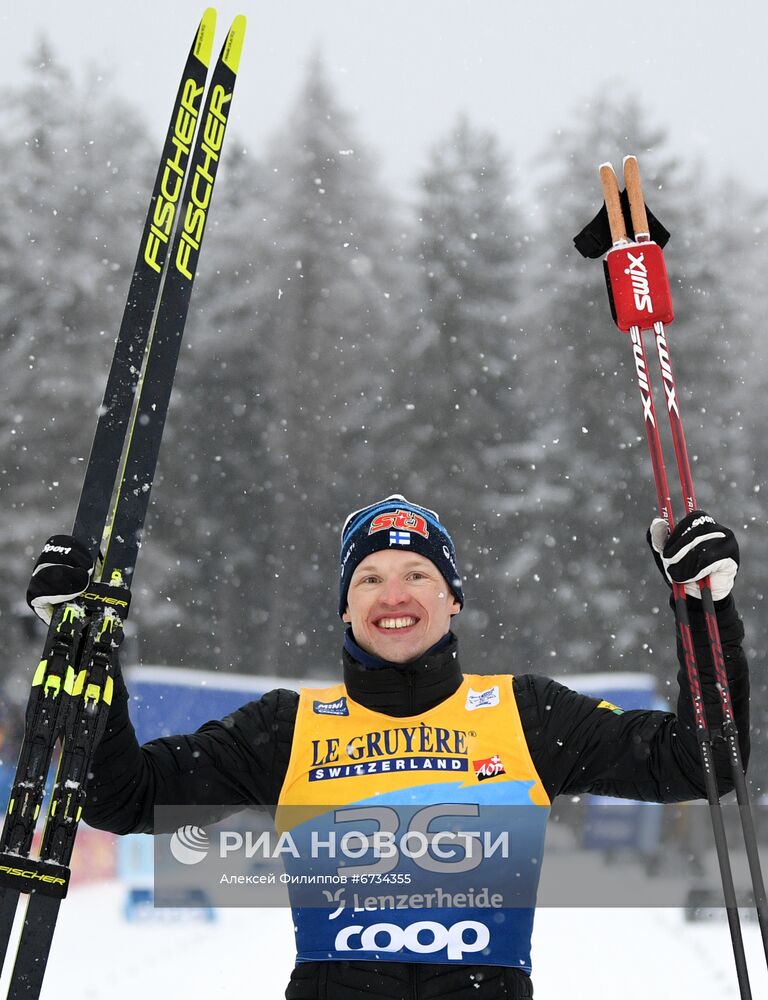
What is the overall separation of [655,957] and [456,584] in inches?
199

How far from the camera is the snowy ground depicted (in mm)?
6289

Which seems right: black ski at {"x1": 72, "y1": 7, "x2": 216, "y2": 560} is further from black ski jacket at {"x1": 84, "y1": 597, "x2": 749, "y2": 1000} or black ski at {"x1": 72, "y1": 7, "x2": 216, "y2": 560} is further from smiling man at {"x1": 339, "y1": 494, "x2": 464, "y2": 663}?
smiling man at {"x1": 339, "y1": 494, "x2": 464, "y2": 663}

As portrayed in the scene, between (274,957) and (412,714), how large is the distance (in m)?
4.92

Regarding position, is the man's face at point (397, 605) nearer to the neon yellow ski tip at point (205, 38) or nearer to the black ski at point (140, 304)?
the black ski at point (140, 304)

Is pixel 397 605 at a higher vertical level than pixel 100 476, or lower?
lower

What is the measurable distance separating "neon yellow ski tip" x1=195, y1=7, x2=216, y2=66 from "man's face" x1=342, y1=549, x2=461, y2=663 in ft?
4.87

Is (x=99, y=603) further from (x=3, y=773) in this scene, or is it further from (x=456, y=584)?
(x=3, y=773)

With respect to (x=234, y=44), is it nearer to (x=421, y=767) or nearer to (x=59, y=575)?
(x=59, y=575)

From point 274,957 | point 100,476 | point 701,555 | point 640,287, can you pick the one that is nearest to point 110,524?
point 100,476

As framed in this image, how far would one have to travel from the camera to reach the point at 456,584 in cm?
306

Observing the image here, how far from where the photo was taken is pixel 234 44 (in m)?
3.22

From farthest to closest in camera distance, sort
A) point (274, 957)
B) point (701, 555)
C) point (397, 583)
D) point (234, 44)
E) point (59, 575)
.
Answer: point (274, 957) < point (234, 44) < point (397, 583) < point (701, 555) < point (59, 575)

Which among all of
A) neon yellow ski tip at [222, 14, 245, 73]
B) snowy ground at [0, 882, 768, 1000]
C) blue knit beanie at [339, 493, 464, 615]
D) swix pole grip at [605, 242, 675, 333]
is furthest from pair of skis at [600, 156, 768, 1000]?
snowy ground at [0, 882, 768, 1000]

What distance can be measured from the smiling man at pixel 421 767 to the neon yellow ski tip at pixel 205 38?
1.48 meters
